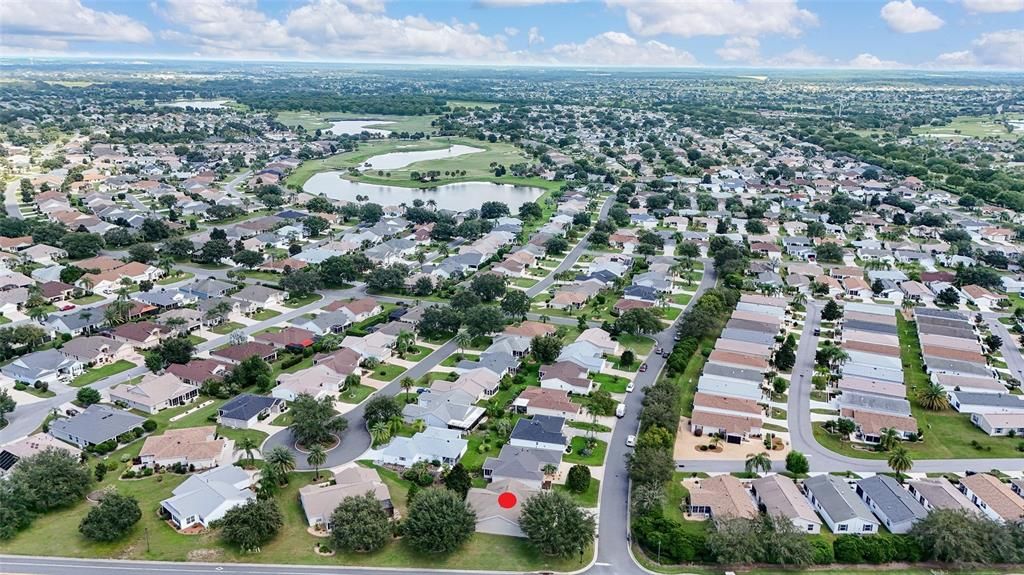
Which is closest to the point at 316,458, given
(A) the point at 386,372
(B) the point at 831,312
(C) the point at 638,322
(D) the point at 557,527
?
(D) the point at 557,527

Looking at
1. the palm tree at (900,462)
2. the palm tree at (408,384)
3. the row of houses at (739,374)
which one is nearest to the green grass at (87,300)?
the palm tree at (408,384)

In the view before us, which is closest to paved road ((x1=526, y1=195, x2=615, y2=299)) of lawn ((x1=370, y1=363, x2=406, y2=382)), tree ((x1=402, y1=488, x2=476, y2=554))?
lawn ((x1=370, y1=363, x2=406, y2=382))

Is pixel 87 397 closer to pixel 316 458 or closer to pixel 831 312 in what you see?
pixel 316 458

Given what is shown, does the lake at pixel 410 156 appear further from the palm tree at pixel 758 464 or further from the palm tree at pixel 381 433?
the palm tree at pixel 758 464

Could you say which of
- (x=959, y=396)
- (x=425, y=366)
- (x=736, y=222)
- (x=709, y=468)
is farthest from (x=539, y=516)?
(x=736, y=222)

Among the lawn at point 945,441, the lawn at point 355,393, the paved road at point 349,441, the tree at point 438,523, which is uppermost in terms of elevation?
the tree at point 438,523

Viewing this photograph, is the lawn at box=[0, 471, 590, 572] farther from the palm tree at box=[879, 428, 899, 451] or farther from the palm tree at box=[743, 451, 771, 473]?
the palm tree at box=[879, 428, 899, 451]
